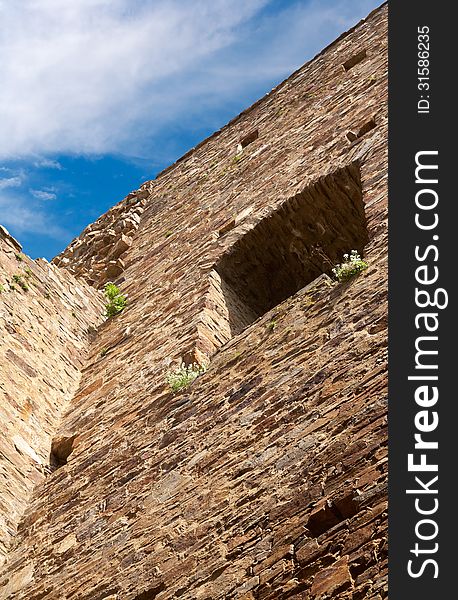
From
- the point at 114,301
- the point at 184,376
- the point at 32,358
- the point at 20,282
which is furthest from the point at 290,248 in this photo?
the point at 20,282

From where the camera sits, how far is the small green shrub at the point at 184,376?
680 centimetres

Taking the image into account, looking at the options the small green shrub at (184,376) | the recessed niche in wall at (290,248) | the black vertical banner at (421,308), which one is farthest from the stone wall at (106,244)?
the black vertical banner at (421,308)

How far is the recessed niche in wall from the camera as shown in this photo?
8.10m

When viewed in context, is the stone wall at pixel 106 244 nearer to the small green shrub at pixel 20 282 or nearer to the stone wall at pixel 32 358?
the stone wall at pixel 32 358

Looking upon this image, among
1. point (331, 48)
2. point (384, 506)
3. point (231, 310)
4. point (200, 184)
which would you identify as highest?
point (331, 48)

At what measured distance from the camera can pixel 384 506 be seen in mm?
3979

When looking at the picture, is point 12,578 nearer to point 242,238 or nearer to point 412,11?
point 242,238

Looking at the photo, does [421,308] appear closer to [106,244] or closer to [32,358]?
[32,358]

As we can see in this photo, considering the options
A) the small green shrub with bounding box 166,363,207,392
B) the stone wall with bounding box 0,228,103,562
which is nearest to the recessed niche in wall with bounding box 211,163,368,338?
the small green shrub with bounding box 166,363,207,392

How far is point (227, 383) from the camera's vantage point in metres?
6.32

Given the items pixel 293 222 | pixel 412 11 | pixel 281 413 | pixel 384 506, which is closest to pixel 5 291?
pixel 293 222

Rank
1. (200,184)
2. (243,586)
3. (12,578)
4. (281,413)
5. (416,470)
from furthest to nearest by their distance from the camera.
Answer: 1. (200,184)
2. (12,578)
3. (281,413)
4. (243,586)
5. (416,470)

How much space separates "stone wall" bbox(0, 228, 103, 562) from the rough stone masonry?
0.03 metres

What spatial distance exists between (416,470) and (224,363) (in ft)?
9.46
